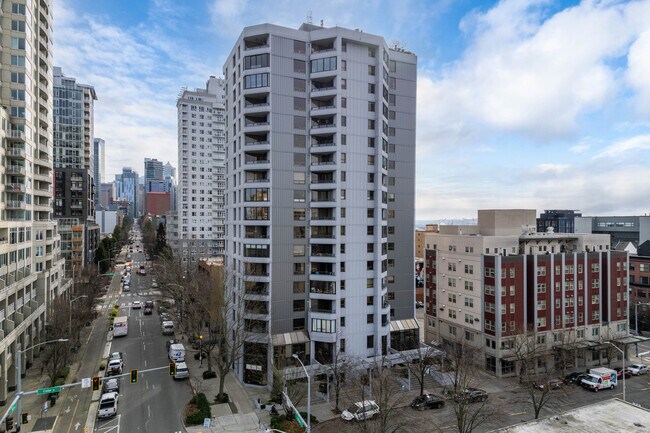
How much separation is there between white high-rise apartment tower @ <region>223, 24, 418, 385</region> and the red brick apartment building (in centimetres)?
1501

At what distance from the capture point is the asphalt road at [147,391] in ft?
130

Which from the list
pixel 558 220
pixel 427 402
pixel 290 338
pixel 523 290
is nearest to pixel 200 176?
pixel 290 338

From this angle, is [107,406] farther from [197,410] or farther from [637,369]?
[637,369]

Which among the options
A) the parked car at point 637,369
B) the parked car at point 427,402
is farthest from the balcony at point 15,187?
the parked car at point 637,369

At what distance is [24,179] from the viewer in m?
59.7

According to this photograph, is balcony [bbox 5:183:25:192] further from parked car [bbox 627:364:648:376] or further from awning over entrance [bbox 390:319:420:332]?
parked car [bbox 627:364:648:376]

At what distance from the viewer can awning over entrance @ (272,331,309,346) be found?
5050cm

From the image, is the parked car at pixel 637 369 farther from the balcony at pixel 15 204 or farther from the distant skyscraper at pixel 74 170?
the distant skyscraper at pixel 74 170

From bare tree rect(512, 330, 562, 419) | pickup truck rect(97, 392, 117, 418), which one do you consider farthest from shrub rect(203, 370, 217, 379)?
bare tree rect(512, 330, 562, 419)

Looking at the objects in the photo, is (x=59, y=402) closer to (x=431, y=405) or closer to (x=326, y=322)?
(x=326, y=322)

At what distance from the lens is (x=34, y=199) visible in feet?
221

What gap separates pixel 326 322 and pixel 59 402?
105 ft

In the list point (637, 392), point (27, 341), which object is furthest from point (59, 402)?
point (637, 392)

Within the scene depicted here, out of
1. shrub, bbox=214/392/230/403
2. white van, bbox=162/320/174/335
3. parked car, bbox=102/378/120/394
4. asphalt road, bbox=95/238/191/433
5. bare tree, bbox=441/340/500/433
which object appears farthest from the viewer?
white van, bbox=162/320/174/335
